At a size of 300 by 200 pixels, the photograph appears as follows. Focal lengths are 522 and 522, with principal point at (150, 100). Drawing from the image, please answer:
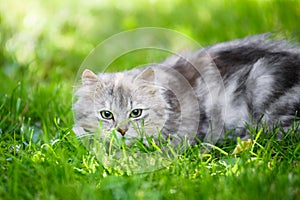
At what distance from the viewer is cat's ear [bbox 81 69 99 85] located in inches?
132

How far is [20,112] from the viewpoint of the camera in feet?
13.0

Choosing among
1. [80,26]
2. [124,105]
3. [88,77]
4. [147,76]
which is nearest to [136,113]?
[124,105]

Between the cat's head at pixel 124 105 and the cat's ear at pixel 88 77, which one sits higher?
the cat's ear at pixel 88 77

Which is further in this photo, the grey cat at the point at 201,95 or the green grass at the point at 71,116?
the grey cat at the point at 201,95

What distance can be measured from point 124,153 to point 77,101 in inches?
30.0

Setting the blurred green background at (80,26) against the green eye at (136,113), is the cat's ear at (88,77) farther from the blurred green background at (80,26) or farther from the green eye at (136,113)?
the blurred green background at (80,26)

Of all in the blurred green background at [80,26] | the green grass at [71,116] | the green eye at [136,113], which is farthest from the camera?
the blurred green background at [80,26]

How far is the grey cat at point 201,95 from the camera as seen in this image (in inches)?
131

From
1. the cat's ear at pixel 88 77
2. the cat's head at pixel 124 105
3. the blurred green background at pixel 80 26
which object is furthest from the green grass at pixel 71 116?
the cat's ear at pixel 88 77

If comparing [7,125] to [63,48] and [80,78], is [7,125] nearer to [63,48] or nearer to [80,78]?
[80,78]

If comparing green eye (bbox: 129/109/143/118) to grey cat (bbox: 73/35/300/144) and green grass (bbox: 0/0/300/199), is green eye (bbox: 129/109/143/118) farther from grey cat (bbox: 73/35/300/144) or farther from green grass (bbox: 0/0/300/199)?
green grass (bbox: 0/0/300/199)

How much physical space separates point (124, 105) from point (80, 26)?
3.17 m

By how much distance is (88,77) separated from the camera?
11.1ft

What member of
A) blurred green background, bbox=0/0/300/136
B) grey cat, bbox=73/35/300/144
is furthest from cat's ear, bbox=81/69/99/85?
blurred green background, bbox=0/0/300/136
